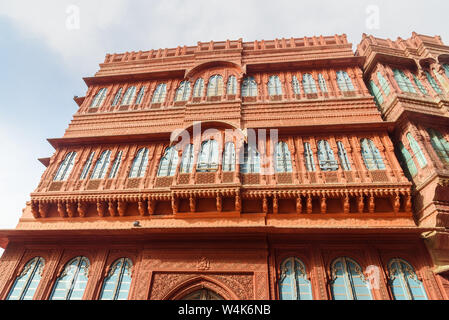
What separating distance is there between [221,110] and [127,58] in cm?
640

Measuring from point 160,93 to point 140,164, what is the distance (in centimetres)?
391

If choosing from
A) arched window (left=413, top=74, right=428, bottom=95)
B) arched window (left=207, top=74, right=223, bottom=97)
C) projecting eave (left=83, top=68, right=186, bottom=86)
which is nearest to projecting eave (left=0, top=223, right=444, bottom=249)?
arched window (left=413, top=74, right=428, bottom=95)

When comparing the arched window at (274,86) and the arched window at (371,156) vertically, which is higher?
the arched window at (274,86)

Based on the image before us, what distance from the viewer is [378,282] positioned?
678 cm

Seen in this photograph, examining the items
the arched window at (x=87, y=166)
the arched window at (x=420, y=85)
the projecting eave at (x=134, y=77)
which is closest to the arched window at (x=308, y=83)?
the arched window at (x=420, y=85)

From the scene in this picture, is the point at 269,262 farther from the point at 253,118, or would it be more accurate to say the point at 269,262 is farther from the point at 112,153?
the point at 112,153

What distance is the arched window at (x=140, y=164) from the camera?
937 cm

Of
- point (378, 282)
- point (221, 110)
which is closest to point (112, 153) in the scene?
point (221, 110)

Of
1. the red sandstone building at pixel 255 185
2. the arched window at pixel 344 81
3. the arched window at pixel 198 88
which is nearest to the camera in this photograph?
the red sandstone building at pixel 255 185

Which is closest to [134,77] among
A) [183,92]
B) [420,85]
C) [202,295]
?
[183,92]

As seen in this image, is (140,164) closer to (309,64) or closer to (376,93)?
(309,64)

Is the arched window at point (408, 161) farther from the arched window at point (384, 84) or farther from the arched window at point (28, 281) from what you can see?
the arched window at point (28, 281)

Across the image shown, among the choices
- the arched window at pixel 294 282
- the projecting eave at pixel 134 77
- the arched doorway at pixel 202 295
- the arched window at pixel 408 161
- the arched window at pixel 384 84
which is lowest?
the arched doorway at pixel 202 295

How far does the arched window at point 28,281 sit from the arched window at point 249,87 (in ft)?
30.0
